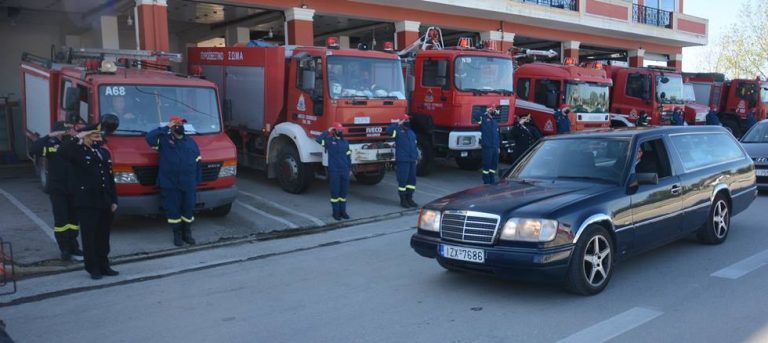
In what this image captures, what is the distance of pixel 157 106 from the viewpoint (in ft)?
30.6

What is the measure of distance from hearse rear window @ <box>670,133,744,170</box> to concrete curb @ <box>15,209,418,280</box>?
16.0 feet

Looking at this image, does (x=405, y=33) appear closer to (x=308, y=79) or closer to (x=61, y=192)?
(x=308, y=79)

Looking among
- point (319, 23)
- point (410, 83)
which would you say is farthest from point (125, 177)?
point (319, 23)

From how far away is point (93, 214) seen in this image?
21.7ft

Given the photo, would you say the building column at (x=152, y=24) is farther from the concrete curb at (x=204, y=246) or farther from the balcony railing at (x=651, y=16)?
the balcony railing at (x=651, y=16)

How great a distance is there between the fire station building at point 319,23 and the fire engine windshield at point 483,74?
407 cm

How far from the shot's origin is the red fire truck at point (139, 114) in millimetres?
8508

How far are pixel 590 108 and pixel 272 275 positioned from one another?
39.8ft

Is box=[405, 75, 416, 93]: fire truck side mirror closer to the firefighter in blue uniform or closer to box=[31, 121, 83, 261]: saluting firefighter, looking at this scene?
box=[31, 121, 83, 261]: saluting firefighter

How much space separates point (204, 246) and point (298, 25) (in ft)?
31.4

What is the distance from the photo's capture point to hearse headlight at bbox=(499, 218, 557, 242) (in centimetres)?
519

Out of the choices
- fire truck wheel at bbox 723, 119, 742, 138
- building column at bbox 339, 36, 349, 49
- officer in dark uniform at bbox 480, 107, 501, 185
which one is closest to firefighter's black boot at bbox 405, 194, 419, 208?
officer in dark uniform at bbox 480, 107, 501, 185

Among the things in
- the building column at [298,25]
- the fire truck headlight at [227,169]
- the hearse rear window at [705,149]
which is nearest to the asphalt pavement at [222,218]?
the fire truck headlight at [227,169]

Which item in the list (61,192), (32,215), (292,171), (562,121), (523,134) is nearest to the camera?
(61,192)
